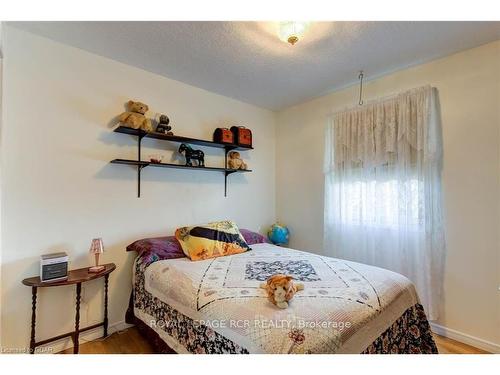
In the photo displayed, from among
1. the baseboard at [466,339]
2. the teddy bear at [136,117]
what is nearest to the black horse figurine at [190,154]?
the teddy bear at [136,117]

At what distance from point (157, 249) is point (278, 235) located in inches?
65.0

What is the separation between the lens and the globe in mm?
3236

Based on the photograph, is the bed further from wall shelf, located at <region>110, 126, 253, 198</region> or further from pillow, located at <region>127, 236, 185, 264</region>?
wall shelf, located at <region>110, 126, 253, 198</region>

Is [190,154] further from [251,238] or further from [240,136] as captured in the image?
[251,238]

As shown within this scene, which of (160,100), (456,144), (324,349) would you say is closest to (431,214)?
(456,144)

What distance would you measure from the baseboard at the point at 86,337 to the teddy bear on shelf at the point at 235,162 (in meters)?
1.90

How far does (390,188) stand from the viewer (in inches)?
93.5

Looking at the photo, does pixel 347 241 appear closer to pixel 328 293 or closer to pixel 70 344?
pixel 328 293

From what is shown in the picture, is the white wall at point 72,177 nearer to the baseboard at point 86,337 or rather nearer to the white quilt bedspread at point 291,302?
the baseboard at point 86,337

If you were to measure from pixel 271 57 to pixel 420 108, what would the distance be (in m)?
1.40

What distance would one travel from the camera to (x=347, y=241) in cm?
268

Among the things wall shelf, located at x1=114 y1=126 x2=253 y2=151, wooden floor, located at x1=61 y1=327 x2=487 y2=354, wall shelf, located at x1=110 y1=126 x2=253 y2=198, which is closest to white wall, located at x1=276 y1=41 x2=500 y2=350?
wooden floor, located at x1=61 y1=327 x2=487 y2=354

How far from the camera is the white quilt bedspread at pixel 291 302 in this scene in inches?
41.4

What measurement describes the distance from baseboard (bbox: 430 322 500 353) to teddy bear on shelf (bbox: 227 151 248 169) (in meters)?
2.43
